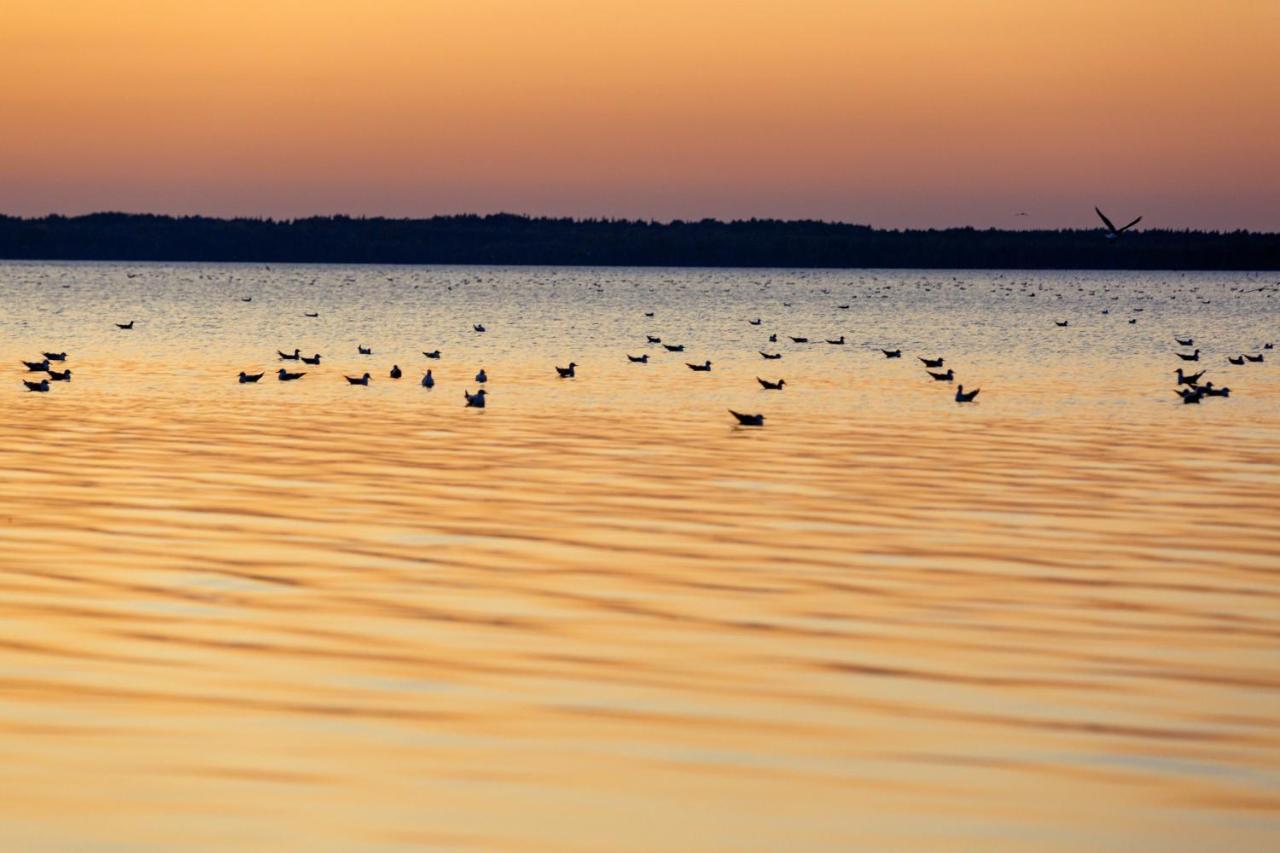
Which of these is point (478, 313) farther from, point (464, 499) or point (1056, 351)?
point (464, 499)

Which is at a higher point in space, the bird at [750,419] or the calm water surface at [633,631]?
the calm water surface at [633,631]

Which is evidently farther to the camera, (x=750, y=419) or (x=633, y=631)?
(x=750, y=419)

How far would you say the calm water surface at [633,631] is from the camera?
9.50 metres

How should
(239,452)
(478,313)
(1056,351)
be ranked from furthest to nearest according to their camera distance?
(478,313), (1056,351), (239,452)

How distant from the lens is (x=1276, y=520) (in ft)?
66.3

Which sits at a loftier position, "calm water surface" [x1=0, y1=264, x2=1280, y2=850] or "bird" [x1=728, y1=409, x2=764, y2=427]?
"calm water surface" [x1=0, y1=264, x2=1280, y2=850]

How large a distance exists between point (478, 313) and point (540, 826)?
84.1m

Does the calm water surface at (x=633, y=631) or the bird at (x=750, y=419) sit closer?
the calm water surface at (x=633, y=631)

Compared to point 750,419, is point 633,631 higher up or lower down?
higher up

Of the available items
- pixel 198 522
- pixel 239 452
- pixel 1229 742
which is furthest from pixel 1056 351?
pixel 1229 742

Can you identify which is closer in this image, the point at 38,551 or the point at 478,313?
the point at 38,551

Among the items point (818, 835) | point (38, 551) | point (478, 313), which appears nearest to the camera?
point (818, 835)

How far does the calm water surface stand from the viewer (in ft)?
31.2

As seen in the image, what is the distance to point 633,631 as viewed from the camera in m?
13.6
